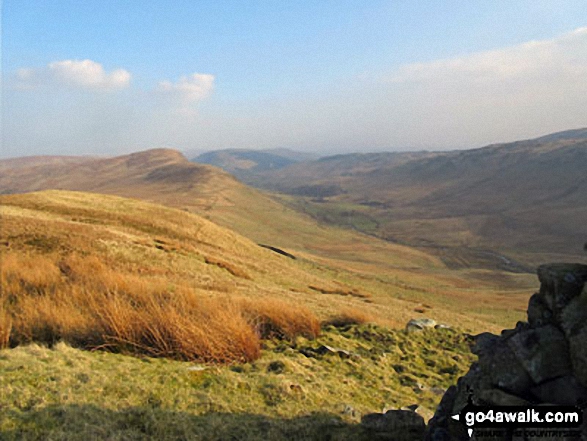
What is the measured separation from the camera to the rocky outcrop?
15.1ft

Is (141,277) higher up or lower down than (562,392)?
lower down

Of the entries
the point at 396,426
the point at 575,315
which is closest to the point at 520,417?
the point at 575,315

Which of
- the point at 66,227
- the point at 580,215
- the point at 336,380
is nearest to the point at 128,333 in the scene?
the point at 336,380

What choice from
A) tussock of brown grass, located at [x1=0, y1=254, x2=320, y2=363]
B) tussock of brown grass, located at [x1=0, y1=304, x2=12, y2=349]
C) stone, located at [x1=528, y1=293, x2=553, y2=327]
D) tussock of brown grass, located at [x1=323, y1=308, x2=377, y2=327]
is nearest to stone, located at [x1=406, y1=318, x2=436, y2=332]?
tussock of brown grass, located at [x1=323, y1=308, x2=377, y2=327]

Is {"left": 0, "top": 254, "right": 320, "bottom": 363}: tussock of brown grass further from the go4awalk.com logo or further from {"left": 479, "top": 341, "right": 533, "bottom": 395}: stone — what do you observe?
{"left": 479, "top": 341, "right": 533, "bottom": 395}: stone

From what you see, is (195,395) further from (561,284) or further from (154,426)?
(561,284)

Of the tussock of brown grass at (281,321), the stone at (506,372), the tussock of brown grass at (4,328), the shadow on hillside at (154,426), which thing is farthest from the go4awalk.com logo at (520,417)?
the tussock of brown grass at (4,328)

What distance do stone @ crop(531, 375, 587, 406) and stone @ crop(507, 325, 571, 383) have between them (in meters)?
0.08

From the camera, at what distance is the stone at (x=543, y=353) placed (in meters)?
4.79

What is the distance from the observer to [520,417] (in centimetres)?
459

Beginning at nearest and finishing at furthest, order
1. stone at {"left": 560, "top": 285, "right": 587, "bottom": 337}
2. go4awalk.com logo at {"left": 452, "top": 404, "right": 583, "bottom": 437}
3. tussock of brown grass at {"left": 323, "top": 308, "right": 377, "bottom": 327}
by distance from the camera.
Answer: go4awalk.com logo at {"left": 452, "top": 404, "right": 583, "bottom": 437} < stone at {"left": 560, "top": 285, "right": 587, "bottom": 337} < tussock of brown grass at {"left": 323, "top": 308, "right": 377, "bottom": 327}

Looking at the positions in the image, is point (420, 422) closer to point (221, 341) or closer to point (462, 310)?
point (221, 341)

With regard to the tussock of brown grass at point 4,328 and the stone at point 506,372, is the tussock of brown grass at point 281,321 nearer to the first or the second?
the tussock of brown grass at point 4,328

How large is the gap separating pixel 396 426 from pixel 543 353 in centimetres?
255
